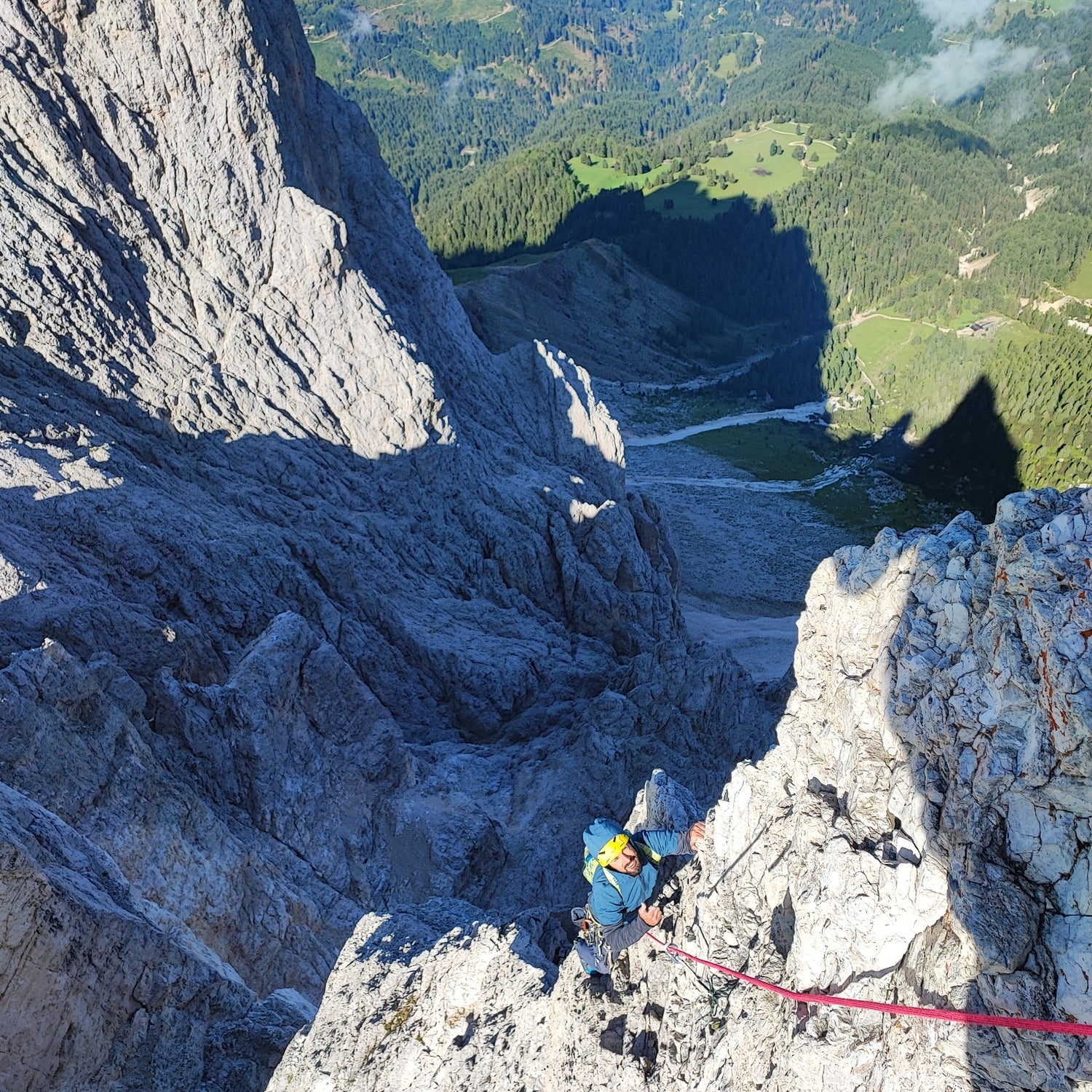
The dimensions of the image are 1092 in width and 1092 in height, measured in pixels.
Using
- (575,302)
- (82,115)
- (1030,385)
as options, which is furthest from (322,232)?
(575,302)

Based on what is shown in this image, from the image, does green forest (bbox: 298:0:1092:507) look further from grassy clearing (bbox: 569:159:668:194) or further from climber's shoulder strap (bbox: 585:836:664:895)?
climber's shoulder strap (bbox: 585:836:664:895)

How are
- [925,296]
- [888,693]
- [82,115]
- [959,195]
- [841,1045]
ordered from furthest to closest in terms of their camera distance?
1. [959,195]
2. [925,296]
3. [82,115]
4. [888,693]
5. [841,1045]

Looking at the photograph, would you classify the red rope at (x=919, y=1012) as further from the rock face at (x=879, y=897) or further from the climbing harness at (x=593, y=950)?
the climbing harness at (x=593, y=950)

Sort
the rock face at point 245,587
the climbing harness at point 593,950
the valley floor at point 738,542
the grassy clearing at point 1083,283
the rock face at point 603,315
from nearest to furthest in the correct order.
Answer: the climbing harness at point 593,950
the rock face at point 245,587
the valley floor at point 738,542
the rock face at point 603,315
the grassy clearing at point 1083,283

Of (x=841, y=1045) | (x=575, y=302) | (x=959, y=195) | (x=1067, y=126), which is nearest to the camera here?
(x=841, y=1045)

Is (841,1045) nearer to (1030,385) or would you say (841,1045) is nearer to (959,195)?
(1030,385)

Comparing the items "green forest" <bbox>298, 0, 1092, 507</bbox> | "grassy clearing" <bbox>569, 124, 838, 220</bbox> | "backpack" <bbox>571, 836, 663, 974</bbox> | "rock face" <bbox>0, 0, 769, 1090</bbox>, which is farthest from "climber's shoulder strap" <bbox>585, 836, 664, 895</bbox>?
"grassy clearing" <bbox>569, 124, 838, 220</bbox>

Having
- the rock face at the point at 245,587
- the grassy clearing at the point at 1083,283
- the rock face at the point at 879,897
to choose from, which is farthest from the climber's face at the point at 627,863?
the grassy clearing at the point at 1083,283
